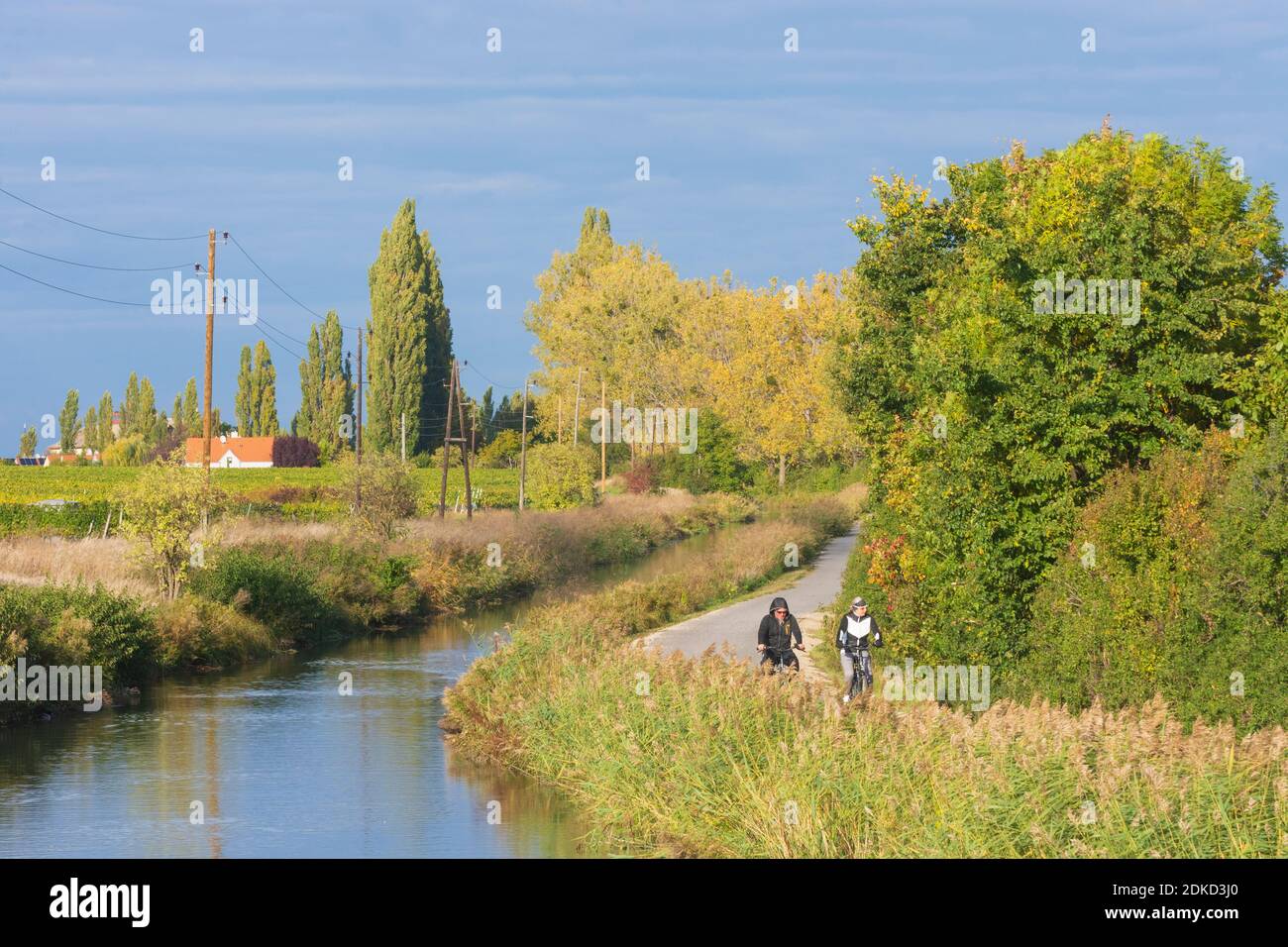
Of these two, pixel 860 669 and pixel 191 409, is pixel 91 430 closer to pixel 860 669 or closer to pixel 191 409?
pixel 191 409

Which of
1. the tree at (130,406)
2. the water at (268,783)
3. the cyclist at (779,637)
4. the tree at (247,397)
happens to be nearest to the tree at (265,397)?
the tree at (247,397)

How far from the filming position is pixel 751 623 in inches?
1336

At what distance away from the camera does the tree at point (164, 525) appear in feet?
111

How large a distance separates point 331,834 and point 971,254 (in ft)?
54.1

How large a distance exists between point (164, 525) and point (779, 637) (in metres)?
18.1

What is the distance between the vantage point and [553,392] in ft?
332

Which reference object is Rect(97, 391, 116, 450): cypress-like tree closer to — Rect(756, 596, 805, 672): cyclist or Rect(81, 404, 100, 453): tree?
Rect(81, 404, 100, 453): tree

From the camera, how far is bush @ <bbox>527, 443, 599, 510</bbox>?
7700cm

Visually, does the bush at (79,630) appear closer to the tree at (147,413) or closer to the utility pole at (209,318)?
the utility pole at (209,318)

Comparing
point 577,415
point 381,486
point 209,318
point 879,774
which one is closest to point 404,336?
point 577,415

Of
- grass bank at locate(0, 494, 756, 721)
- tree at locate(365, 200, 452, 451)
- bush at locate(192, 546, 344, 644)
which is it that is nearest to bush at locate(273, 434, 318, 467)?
tree at locate(365, 200, 452, 451)

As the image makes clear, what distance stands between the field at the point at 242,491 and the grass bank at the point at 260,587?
20.2 ft

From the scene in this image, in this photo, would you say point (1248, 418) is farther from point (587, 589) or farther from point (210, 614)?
point (587, 589)
